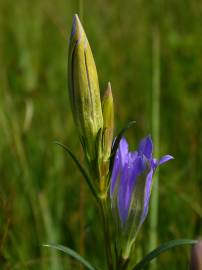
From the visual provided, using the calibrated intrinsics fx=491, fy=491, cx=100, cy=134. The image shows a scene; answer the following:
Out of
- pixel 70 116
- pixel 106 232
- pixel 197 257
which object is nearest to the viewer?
pixel 197 257

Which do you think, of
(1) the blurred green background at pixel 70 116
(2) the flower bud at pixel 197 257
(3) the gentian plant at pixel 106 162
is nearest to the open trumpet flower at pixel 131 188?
(3) the gentian plant at pixel 106 162

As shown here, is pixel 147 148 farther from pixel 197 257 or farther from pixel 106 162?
pixel 197 257

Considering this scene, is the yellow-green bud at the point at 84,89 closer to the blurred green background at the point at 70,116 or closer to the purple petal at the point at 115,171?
the purple petal at the point at 115,171

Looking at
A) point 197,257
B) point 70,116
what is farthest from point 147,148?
point 70,116

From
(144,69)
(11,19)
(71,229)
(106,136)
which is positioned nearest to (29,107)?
(71,229)

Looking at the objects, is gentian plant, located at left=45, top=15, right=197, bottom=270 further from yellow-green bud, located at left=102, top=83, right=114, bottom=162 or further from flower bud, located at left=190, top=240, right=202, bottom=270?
flower bud, located at left=190, top=240, right=202, bottom=270

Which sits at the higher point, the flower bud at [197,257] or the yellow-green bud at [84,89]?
the yellow-green bud at [84,89]

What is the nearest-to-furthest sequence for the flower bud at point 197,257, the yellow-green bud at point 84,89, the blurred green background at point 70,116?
the flower bud at point 197,257, the yellow-green bud at point 84,89, the blurred green background at point 70,116
